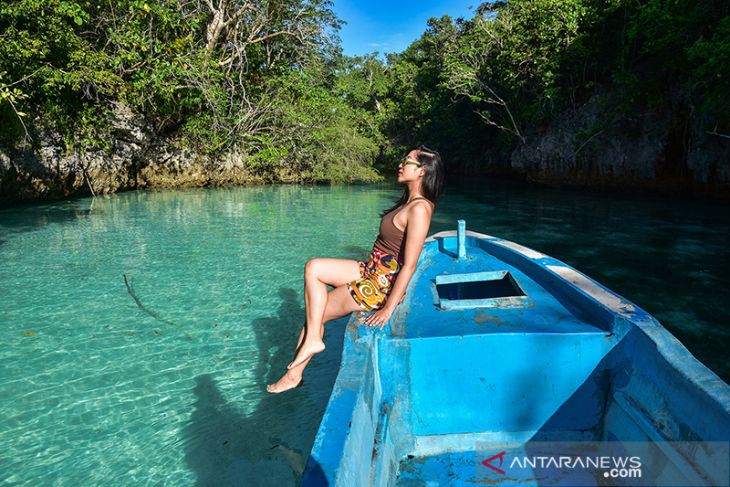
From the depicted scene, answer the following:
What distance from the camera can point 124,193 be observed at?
1534 cm

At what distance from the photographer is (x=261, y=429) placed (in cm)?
279

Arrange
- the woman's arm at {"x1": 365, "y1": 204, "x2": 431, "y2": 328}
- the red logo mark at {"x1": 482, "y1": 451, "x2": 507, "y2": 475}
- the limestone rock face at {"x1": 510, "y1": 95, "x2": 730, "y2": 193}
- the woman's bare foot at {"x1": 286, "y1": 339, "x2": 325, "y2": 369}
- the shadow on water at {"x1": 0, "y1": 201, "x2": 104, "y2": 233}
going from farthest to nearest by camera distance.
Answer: the limestone rock face at {"x1": 510, "y1": 95, "x2": 730, "y2": 193} < the shadow on water at {"x1": 0, "y1": 201, "x2": 104, "y2": 233} < the woman's bare foot at {"x1": 286, "y1": 339, "x2": 325, "y2": 369} < the woman's arm at {"x1": 365, "y1": 204, "x2": 431, "y2": 328} < the red logo mark at {"x1": 482, "y1": 451, "x2": 507, "y2": 475}

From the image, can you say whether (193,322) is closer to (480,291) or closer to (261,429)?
(261,429)

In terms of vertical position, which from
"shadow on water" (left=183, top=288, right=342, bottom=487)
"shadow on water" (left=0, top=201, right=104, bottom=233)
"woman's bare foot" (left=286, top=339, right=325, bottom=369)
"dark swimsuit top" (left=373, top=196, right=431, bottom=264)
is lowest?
"shadow on water" (left=183, top=288, right=342, bottom=487)

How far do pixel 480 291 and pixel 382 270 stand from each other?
153cm

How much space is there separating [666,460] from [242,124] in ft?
54.7

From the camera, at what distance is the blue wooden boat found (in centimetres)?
178

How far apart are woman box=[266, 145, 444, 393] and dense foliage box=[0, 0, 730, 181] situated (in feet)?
20.5

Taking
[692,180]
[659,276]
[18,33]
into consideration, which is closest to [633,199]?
[692,180]

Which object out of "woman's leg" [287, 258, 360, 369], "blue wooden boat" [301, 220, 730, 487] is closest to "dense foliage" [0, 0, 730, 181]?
"woman's leg" [287, 258, 360, 369]

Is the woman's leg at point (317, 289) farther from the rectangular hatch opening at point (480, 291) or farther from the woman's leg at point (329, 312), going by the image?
the rectangular hatch opening at point (480, 291)

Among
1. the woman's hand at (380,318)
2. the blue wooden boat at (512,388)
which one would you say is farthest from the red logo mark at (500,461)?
the woman's hand at (380,318)

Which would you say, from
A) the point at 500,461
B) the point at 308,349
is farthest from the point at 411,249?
the point at 500,461

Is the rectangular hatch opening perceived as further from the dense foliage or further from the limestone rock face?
the limestone rock face
